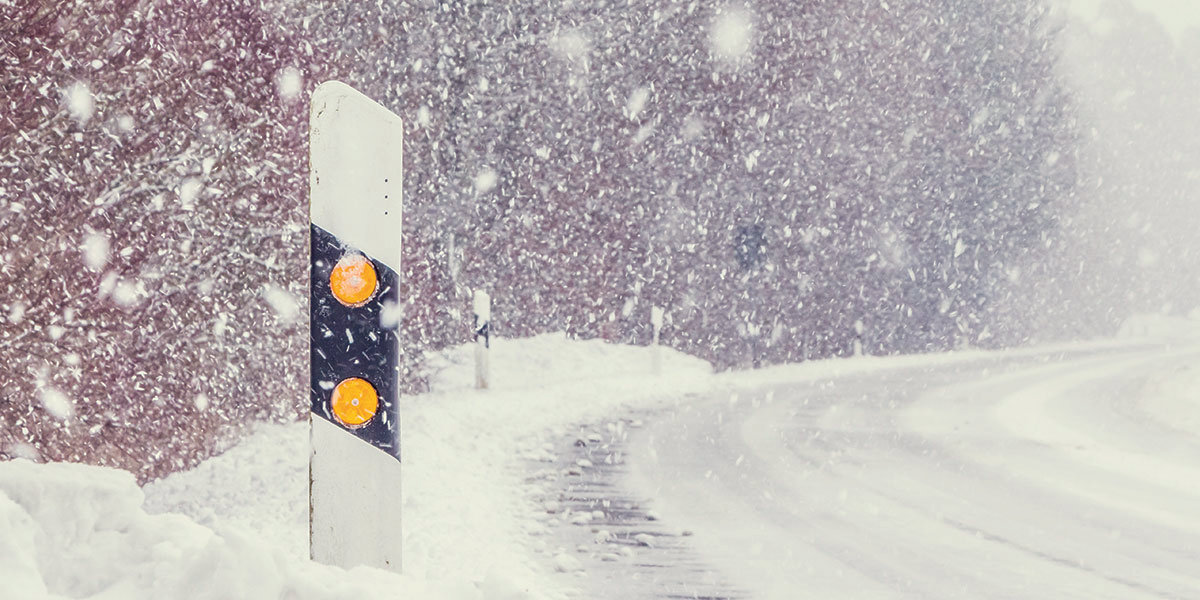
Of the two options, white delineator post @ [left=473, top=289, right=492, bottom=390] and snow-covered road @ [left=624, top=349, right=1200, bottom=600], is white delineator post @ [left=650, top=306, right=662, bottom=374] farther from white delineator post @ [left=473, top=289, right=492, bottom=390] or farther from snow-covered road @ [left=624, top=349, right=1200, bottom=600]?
white delineator post @ [left=473, top=289, right=492, bottom=390]

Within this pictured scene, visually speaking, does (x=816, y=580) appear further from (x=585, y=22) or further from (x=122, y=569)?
(x=585, y=22)

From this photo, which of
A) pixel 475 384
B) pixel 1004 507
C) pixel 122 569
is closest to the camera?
pixel 122 569

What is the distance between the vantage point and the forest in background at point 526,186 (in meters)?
5.98

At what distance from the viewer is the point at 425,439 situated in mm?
9383

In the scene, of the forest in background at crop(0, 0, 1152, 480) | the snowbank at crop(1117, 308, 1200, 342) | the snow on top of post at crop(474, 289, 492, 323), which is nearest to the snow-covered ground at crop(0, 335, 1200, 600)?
the forest in background at crop(0, 0, 1152, 480)

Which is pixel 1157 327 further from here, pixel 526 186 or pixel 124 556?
pixel 124 556

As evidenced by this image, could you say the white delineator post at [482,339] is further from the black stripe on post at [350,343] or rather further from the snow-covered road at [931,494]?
the black stripe on post at [350,343]

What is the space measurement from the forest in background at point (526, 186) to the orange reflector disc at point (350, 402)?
3.59 metres

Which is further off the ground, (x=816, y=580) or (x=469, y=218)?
(x=469, y=218)

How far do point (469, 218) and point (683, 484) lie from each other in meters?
8.50

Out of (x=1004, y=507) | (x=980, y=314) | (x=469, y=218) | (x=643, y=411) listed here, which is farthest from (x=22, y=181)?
(x=980, y=314)

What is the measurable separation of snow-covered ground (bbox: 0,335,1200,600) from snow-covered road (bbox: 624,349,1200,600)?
197mm

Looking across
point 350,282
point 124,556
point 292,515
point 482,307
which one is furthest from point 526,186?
point 124,556

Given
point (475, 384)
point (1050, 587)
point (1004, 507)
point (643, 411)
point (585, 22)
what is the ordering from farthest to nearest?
point (585, 22) < point (475, 384) < point (643, 411) < point (1004, 507) < point (1050, 587)
